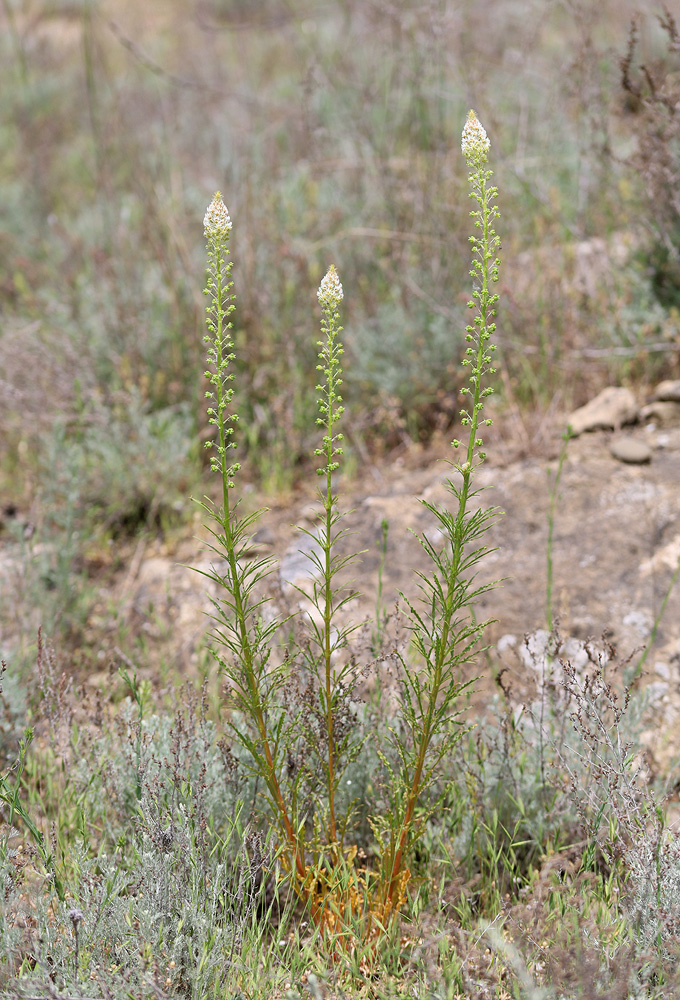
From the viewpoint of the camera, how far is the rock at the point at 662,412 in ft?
10.8

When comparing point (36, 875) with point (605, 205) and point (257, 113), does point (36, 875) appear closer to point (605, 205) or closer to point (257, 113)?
point (605, 205)

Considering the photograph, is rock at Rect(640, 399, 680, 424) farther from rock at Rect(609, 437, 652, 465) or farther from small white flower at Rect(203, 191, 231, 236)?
Result: small white flower at Rect(203, 191, 231, 236)

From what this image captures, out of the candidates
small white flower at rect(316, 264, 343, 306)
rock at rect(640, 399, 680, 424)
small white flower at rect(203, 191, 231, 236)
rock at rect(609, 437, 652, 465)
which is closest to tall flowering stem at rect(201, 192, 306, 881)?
small white flower at rect(203, 191, 231, 236)

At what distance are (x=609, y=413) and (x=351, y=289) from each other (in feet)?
5.82

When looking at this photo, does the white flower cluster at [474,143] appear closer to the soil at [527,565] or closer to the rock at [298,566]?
the soil at [527,565]

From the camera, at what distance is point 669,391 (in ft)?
10.9

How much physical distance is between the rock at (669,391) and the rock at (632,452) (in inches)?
12.1

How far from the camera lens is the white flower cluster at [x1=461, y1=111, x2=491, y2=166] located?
1417 millimetres

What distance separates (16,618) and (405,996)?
195cm

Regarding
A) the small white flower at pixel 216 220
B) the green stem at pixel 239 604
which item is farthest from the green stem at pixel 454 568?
the small white flower at pixel 216 220

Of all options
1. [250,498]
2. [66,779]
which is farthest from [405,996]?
[250,498]

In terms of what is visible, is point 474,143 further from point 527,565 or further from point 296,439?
point 296,439

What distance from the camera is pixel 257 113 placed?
6.18 meters

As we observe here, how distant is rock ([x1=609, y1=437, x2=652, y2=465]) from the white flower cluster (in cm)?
194
